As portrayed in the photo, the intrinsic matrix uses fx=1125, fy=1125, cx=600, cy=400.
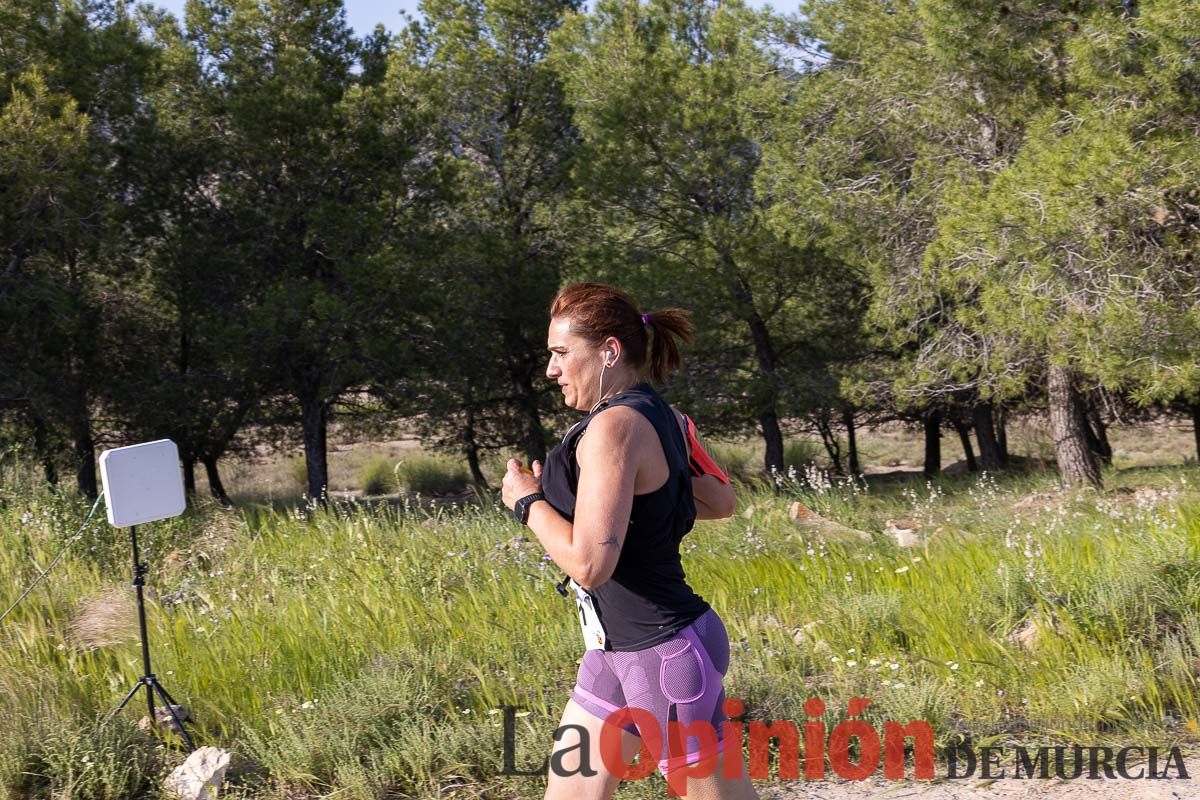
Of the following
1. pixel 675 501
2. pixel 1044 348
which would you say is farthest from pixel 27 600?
pixel 1044 348

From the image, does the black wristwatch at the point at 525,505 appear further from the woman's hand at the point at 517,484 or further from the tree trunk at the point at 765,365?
the tree trunk at the point at 765,365

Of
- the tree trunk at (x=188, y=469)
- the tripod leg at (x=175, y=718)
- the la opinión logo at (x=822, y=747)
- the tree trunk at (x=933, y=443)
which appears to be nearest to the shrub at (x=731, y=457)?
the tree trunk at (x=933, y=443)

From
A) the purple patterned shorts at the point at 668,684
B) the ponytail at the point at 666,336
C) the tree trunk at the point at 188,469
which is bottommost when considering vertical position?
the tree trunk at the point at 188,469

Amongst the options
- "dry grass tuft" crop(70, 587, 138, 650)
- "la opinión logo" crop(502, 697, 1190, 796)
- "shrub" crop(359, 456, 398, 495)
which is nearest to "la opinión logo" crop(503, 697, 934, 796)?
"la opinión logo" crop(502, 697, 1190, 796)

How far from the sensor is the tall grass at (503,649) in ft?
13.1

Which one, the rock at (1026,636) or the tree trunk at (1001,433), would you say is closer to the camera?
the rock at (1026,636)

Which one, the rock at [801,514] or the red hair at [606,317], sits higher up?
the red hair at [606,317]

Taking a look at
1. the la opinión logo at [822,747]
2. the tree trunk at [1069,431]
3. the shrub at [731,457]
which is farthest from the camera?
the shrub at [731,457]

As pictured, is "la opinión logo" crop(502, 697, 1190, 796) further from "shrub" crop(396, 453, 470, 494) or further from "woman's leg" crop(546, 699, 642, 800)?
"shrub" crop(396, 453, 470, 494)

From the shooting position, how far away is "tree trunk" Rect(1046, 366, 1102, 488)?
47.5ft

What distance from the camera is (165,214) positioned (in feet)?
62.2

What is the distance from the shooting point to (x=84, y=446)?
17.2 metres

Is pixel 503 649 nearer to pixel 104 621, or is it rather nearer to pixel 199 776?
pixel 199 776

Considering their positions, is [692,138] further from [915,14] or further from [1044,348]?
[1044,348]
